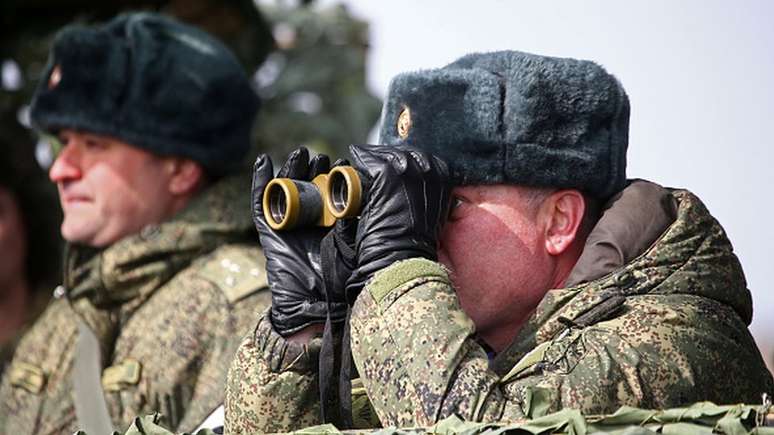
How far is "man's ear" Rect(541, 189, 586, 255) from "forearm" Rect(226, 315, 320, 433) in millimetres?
550

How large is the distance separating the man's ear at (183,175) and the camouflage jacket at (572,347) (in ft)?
7.57

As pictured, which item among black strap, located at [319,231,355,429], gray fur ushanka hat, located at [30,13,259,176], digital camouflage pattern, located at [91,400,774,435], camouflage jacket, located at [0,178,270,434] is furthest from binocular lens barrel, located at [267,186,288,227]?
gray fur ushanka hat, located at [30,13,259,176]

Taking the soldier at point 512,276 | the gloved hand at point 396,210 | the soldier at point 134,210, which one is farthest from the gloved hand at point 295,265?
the soldier at point 134,210

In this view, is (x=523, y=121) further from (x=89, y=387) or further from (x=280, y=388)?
(x=89, y=387)

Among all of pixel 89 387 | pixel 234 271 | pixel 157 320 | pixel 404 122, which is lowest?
pixel 89 387

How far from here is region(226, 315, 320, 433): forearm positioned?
377 cm

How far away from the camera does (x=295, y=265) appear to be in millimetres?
3812

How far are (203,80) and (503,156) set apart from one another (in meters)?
2.35

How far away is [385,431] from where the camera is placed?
10.4ft

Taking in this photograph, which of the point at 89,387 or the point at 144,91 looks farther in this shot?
the point at 144,91

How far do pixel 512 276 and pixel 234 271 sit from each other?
2.00m

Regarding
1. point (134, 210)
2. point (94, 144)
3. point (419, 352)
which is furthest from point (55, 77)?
point (419, 352)

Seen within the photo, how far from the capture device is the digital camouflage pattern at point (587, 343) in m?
3.40

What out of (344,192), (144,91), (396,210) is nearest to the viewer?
(396,210)
